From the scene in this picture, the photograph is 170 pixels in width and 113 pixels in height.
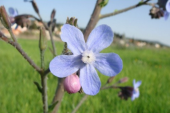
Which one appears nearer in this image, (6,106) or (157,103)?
(6,106)

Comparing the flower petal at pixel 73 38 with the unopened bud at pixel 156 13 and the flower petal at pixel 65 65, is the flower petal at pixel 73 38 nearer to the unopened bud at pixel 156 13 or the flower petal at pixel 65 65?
the flower petal at pixel 65 65

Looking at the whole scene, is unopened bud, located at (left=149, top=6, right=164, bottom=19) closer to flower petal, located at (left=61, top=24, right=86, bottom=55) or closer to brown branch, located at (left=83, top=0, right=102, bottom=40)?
brown branch, located at (left=83, top=0, right=102, bottom=40)

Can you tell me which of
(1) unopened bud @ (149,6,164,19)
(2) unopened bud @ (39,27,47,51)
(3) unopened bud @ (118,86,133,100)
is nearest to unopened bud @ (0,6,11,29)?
(2) unopened bud @ (39,27,47,51)

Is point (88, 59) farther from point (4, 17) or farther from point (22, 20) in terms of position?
point (22, 20)

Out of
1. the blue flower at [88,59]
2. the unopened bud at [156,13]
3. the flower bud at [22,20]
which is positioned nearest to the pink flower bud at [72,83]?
the blue flower at [88,59]

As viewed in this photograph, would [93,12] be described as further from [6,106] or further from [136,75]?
[136,75]

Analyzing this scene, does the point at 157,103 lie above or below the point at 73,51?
below

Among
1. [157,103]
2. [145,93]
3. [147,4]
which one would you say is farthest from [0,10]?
[145,93]
